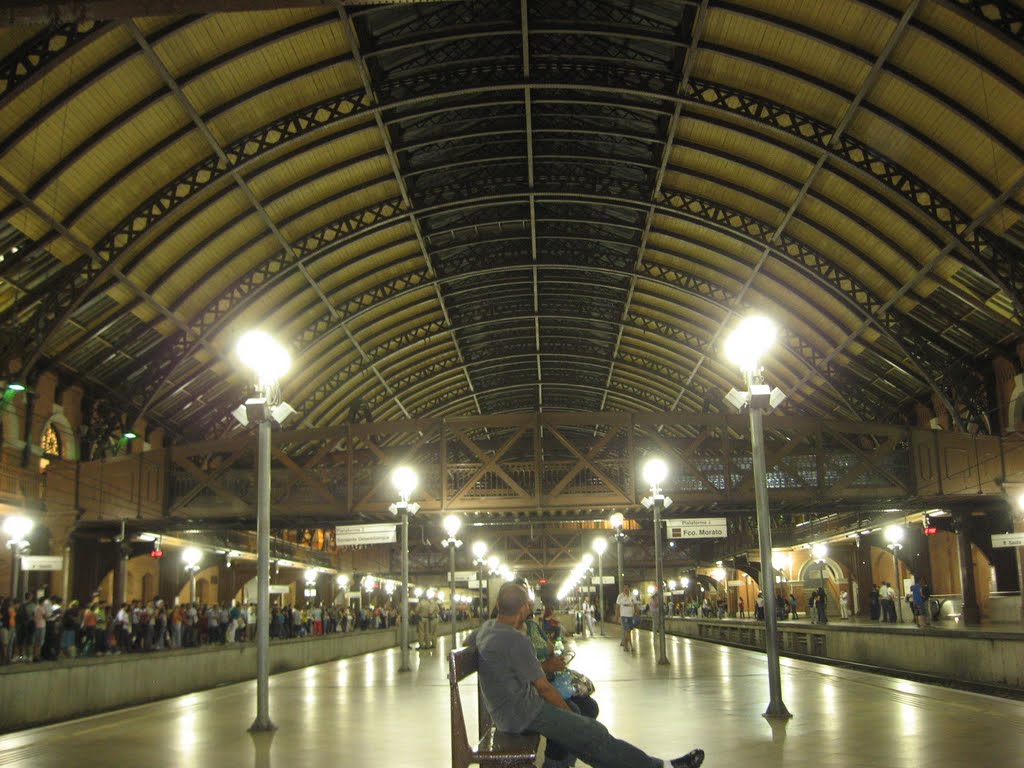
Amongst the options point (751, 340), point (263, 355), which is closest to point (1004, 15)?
point (751, 340)

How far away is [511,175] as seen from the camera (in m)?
38.0

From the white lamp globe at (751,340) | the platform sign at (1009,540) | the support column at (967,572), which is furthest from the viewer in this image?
the support column at (967,572)

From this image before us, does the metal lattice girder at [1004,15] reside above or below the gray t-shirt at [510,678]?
above

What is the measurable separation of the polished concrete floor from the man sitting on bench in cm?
264

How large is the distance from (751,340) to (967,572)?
28.4 m

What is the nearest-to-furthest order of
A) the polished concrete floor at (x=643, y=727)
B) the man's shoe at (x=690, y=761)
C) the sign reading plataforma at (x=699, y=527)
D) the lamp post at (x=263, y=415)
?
the man's shoe at (x=690, y=761)
the polished concrete floor at (x=643, y=727)
the lamp post at (x=263, y=415)
the sign reading plataforma at (x=699, y=527)

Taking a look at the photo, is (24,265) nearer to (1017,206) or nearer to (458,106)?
(458,106)

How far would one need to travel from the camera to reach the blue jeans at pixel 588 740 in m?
6.61

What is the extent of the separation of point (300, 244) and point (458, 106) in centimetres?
899

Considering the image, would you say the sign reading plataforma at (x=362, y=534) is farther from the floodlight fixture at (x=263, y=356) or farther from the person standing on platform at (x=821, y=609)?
the floodlight fixture at (x=263, y=356)

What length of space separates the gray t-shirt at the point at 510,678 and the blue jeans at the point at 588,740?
9 cm

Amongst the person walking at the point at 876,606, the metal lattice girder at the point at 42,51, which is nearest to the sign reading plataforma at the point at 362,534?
the metal lattice girder at the point at 42,51

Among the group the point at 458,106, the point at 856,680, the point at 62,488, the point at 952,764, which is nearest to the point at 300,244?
the point at 458,106

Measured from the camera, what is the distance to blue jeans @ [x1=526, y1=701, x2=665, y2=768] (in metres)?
6.61
